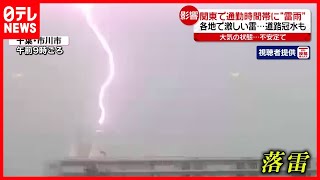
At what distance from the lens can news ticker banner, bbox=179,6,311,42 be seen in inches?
80.8

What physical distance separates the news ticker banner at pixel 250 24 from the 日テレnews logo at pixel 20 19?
66 centimetres

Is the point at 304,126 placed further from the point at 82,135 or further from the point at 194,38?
the point at 82,135

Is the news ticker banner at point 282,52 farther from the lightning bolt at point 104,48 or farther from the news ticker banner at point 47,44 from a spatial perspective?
the news ticker banner at point 47,44

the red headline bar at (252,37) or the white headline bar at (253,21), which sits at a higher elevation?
the white headline bar at (253,21)

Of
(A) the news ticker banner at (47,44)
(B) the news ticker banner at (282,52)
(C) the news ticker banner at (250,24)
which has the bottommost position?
(B) the news ticker banner at (282,52)

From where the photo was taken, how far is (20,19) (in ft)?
6.80

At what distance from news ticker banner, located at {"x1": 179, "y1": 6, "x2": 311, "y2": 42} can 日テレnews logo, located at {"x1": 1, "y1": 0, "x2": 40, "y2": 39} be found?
2.15 ft

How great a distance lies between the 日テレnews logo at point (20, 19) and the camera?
2062mm

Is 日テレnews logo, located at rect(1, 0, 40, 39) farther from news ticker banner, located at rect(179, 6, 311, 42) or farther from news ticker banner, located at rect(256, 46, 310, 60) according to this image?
news ticker banner, located at rect(256, 46, 310, 60)

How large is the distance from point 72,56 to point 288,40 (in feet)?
3.08

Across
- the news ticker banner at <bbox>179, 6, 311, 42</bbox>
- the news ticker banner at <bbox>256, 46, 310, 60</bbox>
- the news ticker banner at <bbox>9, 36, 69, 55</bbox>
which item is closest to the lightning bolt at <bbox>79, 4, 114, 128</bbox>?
the news ticker banner at <bbox>9, 36, 69, 55</bbox>

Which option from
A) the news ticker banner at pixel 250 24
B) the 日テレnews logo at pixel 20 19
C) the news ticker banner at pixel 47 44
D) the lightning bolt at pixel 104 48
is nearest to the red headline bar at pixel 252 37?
the news ticker banner at pixel 250 24

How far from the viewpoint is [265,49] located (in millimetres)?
2062

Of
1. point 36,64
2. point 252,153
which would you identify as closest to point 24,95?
point 36,64
